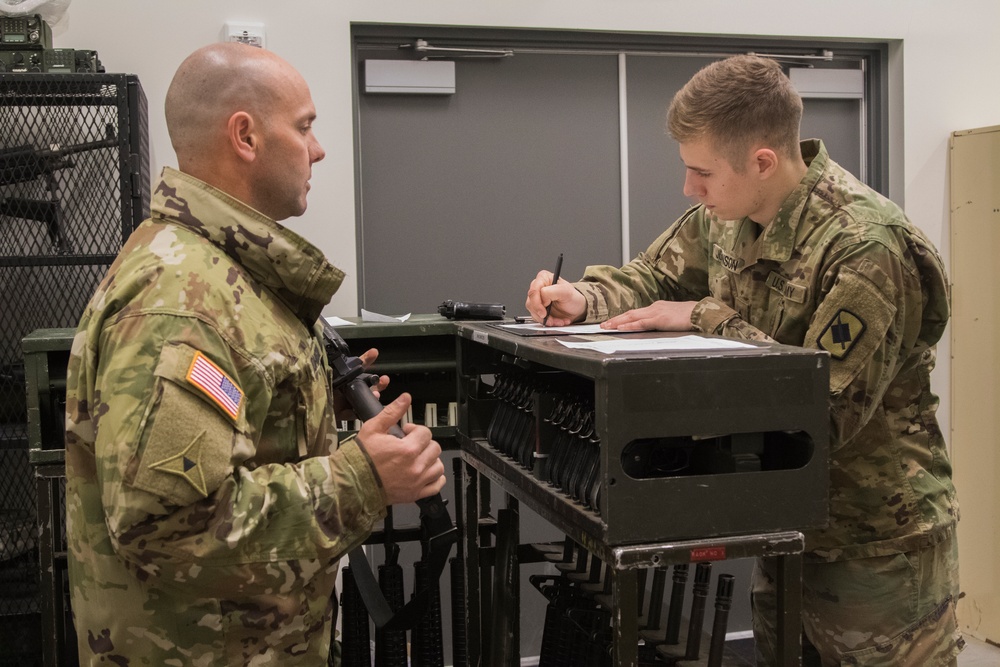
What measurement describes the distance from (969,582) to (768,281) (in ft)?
7.68

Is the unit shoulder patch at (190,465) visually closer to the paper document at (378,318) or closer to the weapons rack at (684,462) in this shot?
the weapons rack at (684,462)

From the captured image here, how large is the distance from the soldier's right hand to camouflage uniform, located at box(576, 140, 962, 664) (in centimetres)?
65

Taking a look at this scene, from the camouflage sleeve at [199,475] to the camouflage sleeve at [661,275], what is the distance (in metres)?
0.96

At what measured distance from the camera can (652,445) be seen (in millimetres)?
1501

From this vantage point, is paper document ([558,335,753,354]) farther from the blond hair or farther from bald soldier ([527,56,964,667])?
the blond hair

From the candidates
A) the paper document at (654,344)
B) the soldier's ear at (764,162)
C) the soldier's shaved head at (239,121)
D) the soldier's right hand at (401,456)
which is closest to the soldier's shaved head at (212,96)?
the soldier's shaved head at (239,121)

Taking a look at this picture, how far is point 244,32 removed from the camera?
9.86 feet

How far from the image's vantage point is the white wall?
2982 millimetres

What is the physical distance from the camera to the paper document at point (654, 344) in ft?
4.83

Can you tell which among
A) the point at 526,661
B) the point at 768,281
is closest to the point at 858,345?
the point at 768,281

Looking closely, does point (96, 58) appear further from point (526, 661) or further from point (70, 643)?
point (526, 661)

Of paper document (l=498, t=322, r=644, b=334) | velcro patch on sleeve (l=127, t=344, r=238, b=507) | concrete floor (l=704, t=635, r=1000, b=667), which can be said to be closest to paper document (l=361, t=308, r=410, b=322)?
paper document (l=498, t=322, r=644, b=334)

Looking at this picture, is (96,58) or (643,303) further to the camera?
(96,58)

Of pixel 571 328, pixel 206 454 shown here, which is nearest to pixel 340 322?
pixel 571 328
